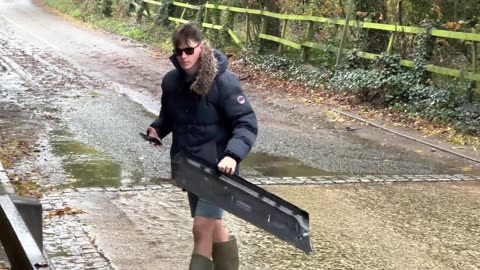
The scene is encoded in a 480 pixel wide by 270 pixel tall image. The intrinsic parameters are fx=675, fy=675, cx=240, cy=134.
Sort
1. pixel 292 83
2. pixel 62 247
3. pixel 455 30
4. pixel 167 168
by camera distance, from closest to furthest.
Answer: pixel 62 247 < pixel 167 168 < pixel 455 30 < pixel 292 83

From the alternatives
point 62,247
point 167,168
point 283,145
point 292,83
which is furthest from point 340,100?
point 62,247

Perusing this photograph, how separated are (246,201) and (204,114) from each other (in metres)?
0.59

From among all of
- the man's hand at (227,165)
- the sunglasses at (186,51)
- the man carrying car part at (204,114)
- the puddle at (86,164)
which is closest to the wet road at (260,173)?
the puddle at (86,164)

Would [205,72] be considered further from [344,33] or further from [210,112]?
[344,33]

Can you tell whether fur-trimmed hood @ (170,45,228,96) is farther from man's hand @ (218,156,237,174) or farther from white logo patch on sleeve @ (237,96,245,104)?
man's hand @ (218,156,237,174)

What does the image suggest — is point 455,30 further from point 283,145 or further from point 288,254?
point 288,254

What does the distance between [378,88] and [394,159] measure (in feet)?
12.7

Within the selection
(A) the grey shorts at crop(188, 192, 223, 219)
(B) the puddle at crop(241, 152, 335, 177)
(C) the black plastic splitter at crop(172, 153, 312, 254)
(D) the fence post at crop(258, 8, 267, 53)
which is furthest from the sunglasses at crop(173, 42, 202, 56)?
(D) the fence post at crop(258, 8, 267, 53)

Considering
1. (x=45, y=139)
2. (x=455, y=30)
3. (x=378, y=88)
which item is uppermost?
(x=455, y=30)

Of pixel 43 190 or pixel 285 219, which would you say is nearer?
pixel 285 219

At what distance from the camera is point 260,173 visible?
8.16 metres

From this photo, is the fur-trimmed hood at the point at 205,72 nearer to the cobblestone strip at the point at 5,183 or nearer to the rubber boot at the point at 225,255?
the rubber boot at the point at 225,255

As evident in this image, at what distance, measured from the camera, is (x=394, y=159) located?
9.14 meters

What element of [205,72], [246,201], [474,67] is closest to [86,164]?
[205,72]
